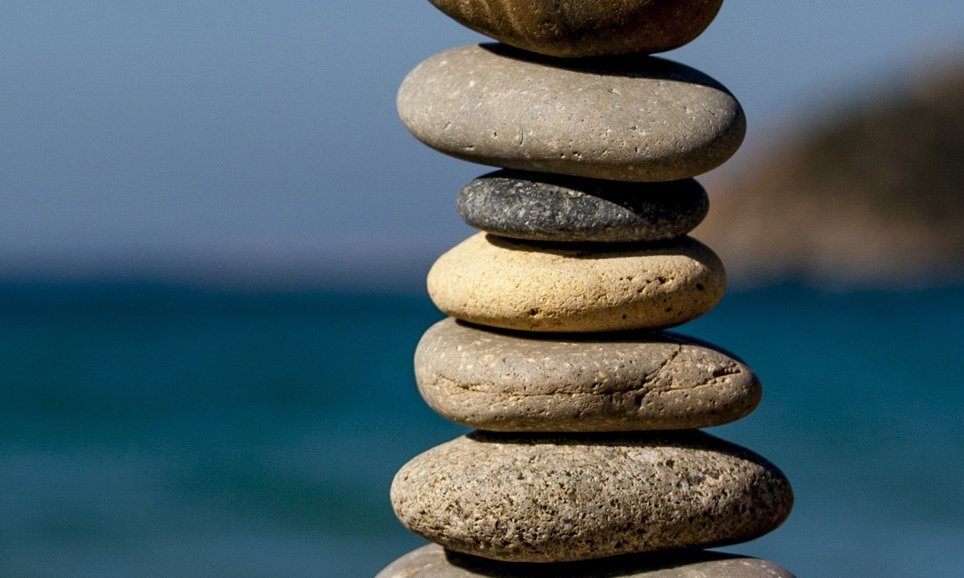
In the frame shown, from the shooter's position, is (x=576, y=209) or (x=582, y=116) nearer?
(x=582, y=116)

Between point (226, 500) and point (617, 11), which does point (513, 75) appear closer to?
point (617, 11)

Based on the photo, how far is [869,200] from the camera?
4650 centimetres

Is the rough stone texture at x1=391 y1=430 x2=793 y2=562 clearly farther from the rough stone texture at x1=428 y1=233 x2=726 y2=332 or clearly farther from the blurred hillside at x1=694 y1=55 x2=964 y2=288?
the blurred hillside at x1=694 y1=55 x2=964 y2=288

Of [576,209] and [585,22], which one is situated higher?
[585,22]

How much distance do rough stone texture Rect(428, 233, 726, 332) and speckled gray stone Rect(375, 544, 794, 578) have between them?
96cm

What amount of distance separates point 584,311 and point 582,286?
99mm

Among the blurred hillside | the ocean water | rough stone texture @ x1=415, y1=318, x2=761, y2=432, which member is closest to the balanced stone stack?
rough stone texture @ x1=415, y1=318, x2=761, y2=432

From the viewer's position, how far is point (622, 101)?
642 cm

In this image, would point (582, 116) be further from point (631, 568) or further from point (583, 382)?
point (631, 568)

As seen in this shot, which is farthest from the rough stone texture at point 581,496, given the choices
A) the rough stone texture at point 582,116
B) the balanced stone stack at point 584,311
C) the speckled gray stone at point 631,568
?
the rough stone texture at point 582,116

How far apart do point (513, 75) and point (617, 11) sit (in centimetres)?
50

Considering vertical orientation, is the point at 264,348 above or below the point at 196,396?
above

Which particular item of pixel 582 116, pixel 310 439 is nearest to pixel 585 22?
pixel 582 116

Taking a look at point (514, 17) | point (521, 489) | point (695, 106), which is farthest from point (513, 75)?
point (521, 489)
